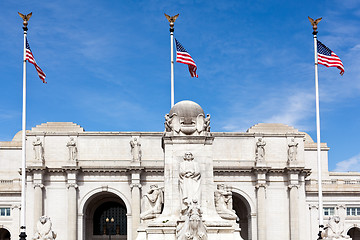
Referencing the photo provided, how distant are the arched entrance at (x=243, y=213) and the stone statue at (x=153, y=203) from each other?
4822 cm

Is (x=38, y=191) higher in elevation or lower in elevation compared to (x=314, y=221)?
higher

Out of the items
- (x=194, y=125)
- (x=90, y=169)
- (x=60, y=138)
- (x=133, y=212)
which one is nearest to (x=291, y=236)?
(x=133, y=212)

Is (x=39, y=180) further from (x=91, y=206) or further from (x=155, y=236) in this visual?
(x=155, y=236)

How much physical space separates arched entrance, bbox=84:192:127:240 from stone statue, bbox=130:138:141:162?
262 inches

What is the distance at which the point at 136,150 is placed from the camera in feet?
247

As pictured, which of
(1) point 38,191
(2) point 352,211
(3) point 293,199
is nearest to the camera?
(1) point 38,191

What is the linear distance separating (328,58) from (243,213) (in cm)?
3312

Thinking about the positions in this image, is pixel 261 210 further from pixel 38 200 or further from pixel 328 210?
pixel 38 200

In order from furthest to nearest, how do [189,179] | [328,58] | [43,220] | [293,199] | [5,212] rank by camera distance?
1. [5,212]
2. [293,199]
3. [328,58]
4. [43,220]
5. [189,179]

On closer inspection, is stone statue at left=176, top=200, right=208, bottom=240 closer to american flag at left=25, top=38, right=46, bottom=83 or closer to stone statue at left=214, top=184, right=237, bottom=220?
stone statue at left=214, top=184, right=237, bottom=220

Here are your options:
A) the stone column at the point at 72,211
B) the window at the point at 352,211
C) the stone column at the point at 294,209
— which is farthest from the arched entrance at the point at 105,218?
the window at the point at 352,211

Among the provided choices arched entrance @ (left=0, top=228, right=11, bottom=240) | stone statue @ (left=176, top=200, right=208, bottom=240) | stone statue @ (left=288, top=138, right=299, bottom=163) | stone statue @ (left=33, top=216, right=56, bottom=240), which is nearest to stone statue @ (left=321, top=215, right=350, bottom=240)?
stone statue @ (left=176, top=200, right=208, bottom=240)

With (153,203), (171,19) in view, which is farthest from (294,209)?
(153,203)

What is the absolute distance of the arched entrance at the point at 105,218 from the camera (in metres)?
79.3
